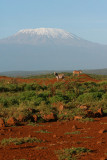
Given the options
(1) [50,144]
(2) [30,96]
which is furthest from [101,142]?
(2) [30,96]

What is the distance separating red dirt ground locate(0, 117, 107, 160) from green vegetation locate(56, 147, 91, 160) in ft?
0.27

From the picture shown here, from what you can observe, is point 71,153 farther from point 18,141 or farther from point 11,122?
point 11,122

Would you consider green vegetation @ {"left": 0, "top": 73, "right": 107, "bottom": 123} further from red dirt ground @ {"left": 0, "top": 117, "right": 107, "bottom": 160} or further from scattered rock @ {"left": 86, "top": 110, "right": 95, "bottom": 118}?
red dirt ground @ {"left": 0, "top": 117, "right": 107, "bottom": 160}

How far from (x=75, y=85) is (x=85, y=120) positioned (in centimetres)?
938

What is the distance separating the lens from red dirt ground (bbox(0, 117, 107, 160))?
5.66 meters

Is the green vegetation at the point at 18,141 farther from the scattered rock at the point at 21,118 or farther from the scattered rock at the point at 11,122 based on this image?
the scattered rock at the point at 21,118

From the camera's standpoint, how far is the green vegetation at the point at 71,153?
5418mm

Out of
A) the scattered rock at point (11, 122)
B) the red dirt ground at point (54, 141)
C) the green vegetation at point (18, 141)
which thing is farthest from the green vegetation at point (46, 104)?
the green vegetation at point (18, 141)

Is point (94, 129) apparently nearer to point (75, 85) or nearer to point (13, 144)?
point (13, 144)

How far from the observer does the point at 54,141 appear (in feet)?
22.7

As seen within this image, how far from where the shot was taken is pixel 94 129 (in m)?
8.48

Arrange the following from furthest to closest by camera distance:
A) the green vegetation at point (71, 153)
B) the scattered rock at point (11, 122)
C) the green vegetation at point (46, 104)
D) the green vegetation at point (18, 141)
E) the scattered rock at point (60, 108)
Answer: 1. the scattered rock at point (60, 108)
2. the green vegetation at point (46, 104)
3. the scattered rock at point (11, 122)
4. the green vegetation at point (18, 141)
5. the green vegetation at point (71, 153)

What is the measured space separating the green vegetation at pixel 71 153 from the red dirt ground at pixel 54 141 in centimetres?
8

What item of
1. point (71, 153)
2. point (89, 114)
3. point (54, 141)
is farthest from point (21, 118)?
point (71, 153)
